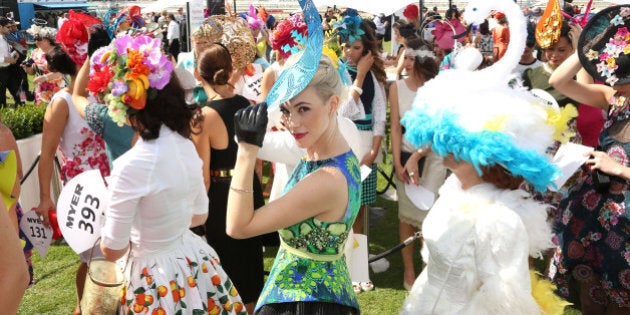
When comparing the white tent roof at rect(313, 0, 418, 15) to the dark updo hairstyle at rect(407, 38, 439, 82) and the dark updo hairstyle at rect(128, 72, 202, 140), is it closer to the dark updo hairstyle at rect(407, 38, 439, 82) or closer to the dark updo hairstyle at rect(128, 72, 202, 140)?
the dark updo hairstyle at rect(407, 38, 439, 82)

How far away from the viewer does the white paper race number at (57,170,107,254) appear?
2.70 metres

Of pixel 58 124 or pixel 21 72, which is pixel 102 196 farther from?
pixel 21 72

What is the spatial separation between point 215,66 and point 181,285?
1555 mm

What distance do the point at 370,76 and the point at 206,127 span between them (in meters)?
1.97

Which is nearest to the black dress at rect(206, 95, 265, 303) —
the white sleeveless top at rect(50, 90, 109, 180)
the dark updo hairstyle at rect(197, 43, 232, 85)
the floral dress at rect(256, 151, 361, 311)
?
the dark updo hairstyle at rect(197, 43, 232, 85)

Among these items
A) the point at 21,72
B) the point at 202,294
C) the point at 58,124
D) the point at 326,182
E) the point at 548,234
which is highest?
the point at 326,182

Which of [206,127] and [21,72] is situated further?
[21,72]

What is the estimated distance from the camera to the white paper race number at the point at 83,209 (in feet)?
8.84

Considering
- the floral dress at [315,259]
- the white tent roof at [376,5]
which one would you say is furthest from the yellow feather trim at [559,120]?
the white tent roof at [376,5]

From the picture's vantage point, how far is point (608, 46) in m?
3.15

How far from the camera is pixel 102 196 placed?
2.69 m

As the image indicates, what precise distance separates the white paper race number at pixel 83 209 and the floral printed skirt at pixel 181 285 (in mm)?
317

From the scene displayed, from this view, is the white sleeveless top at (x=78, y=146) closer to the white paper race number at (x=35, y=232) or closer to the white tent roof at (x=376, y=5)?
the white paper race number at (x=35, y=232)

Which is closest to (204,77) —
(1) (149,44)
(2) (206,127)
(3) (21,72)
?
(2) (206,127)
